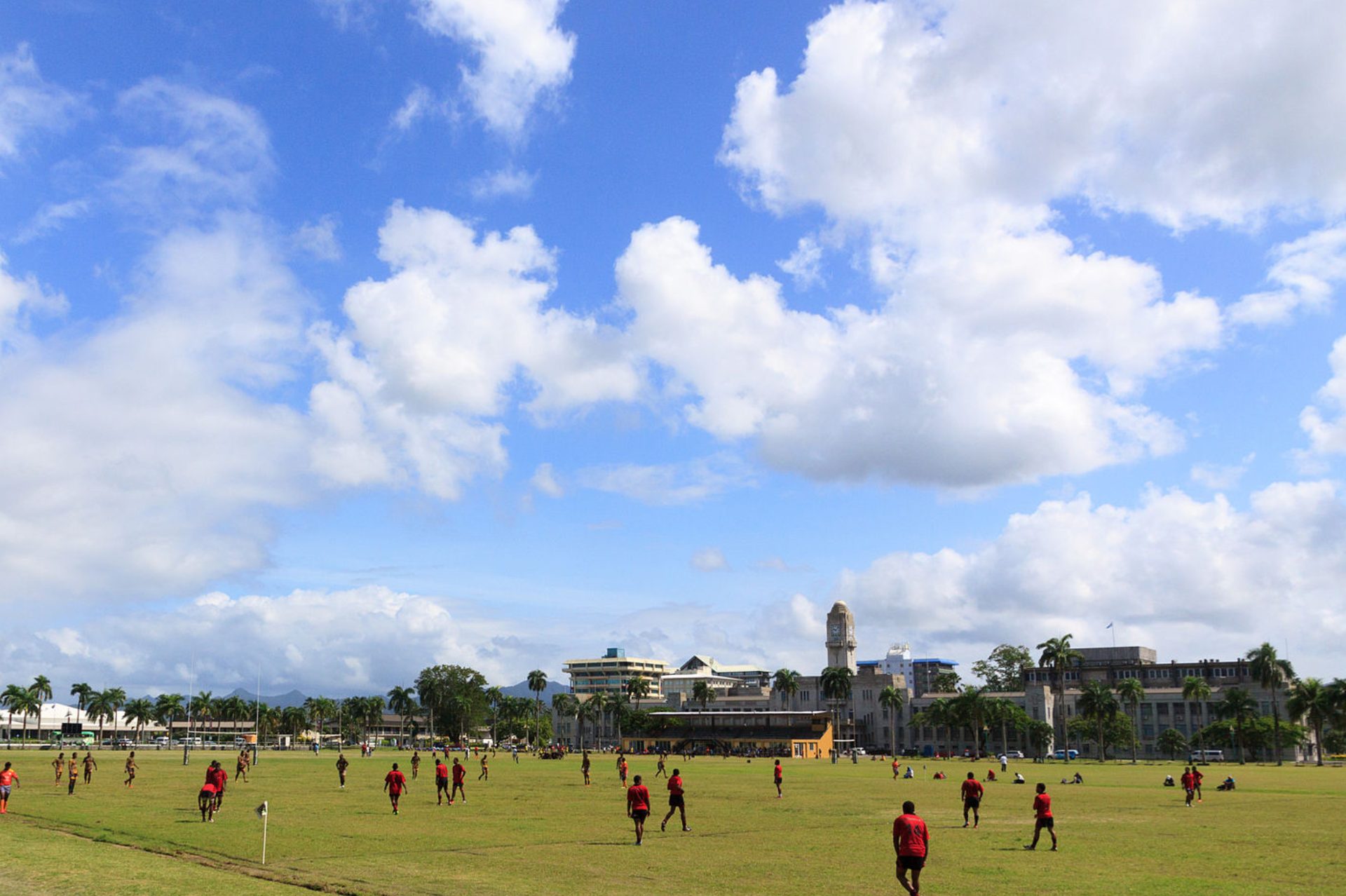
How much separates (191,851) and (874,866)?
16.5 metres

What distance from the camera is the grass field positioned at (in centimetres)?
2077

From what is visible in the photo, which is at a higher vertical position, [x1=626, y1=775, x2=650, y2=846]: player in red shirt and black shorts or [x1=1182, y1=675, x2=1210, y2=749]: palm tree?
[x1=626, y1=775, x2=650, y2=846]: player in red shirt and black shorts

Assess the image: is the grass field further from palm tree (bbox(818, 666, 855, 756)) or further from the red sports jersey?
palm tree (bbox(818, 666, 855, 756))

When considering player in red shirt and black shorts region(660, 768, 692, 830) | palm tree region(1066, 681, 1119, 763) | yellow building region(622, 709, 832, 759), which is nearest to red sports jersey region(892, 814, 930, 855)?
player in red shirt and black shorts region(660, 768, 692, 830)

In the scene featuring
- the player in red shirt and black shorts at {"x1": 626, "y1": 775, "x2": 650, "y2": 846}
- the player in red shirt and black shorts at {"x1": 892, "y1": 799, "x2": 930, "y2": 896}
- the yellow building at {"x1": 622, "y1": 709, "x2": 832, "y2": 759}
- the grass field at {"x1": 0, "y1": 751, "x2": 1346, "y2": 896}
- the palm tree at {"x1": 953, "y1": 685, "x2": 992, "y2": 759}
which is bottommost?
the yellow building at {"x1": 622, "y1": 709, "x2": 832, "y2": 759}

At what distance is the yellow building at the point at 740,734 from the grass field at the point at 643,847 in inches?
4510

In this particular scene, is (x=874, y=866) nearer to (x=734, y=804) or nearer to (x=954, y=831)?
(x=954, y=831)

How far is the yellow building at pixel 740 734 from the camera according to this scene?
166 m

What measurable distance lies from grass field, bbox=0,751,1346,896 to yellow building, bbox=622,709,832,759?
11455 cm

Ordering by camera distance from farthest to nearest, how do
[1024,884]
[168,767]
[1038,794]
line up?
[168,767] → [1038,794] → [1024,884]

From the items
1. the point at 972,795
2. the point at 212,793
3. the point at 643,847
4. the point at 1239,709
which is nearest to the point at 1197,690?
the point at 1239,709

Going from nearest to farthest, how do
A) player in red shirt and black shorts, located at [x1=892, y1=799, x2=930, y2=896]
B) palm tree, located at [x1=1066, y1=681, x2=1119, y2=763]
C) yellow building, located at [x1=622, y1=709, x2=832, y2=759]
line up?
player in red shirt and black shorts, located at [x1=892, y1=799, x2=930, y2=896] < palm tree, located at [x1=1066, y1=681, x2=1119, y2=763] < yellow building, located at [x1=622, y1=709, x2=832, y2=759]

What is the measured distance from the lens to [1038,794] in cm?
2892

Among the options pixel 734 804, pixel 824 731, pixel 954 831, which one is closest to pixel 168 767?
pixel 734 804
